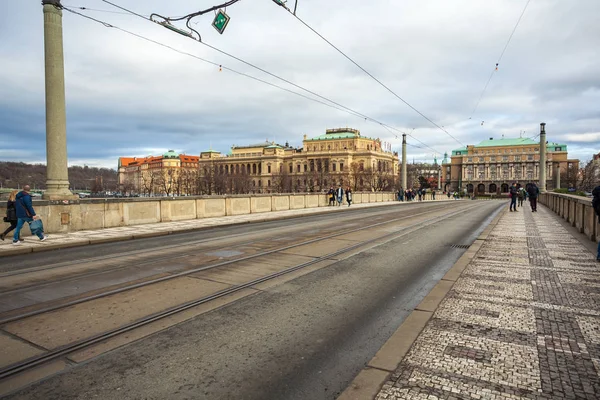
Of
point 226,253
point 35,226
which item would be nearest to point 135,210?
point 35,226

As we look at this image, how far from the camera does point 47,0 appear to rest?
42.8 ft

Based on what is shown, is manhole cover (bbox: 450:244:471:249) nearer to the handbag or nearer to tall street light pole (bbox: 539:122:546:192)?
the handbag

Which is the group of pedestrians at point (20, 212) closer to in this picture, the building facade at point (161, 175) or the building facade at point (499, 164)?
the building facade at point (161, 175)

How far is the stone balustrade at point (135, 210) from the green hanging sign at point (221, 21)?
843 centimetres

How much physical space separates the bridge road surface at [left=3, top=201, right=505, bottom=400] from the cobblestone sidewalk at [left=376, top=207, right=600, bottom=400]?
58 centimetres

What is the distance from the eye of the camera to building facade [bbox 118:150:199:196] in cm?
10312

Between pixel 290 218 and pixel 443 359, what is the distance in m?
18.8

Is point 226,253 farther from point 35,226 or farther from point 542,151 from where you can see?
point 542,151

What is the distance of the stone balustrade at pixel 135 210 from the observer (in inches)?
536

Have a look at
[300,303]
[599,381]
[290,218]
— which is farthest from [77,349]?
[290,218]

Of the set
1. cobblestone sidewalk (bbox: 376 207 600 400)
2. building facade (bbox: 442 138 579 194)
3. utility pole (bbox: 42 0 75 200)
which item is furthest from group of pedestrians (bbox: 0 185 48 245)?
building facade (bbox: 442 138 579 194)

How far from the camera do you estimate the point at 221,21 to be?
456 inches

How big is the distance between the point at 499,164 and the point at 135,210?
506 feet

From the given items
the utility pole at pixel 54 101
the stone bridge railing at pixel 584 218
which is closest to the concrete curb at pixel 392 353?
the stone bridge railing at pixel 584 218
